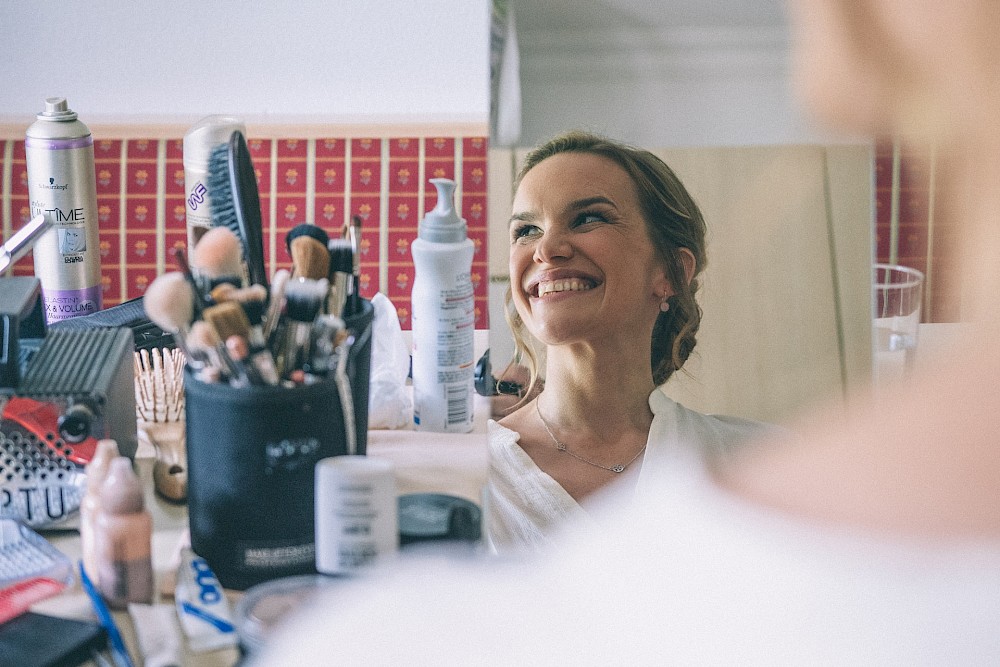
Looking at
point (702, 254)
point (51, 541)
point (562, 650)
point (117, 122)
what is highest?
point (117, 122)

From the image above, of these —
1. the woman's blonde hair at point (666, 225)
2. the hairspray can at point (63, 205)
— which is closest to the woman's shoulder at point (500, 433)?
the woman's blonde hair at point (666, 225)

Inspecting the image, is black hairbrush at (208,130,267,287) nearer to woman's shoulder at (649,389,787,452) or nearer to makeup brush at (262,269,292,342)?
makeup brush at (262,269,292,342)

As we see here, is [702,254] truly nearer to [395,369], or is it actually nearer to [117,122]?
[395,369]

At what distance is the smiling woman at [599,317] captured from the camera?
1.86ft

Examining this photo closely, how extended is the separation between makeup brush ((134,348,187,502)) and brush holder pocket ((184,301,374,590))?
17cm

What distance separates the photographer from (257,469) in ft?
2.11

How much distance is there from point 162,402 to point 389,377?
20cm

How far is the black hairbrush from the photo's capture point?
738mm

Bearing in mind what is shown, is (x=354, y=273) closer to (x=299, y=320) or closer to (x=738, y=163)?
(x=299, y=320)

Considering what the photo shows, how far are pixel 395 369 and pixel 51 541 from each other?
34 centimetres

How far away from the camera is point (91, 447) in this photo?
0.74m

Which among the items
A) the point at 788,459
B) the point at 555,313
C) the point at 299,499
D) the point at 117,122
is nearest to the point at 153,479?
the point at 299,499

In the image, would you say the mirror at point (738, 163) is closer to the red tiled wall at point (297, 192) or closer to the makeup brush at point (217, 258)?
the makeup brush at point (217, 258)

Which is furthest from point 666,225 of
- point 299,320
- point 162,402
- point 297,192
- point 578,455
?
point 297,192
